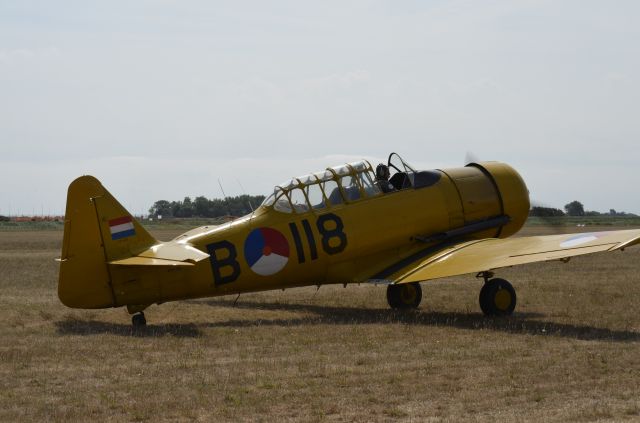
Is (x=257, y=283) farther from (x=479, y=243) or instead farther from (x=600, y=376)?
(x=600, y=376)

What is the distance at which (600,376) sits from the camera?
26.2 ft

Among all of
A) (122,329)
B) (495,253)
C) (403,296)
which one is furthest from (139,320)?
(495,253)

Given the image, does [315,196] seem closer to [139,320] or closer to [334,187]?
[334,187]

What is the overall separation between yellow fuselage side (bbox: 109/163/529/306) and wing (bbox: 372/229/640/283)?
435mm

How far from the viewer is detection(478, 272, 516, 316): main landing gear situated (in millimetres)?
12438

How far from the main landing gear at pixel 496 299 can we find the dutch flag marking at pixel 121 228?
4772 millimetres

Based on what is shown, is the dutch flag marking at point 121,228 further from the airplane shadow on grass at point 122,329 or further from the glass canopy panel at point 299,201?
the glass canopy panel at point 299,201

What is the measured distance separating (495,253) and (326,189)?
2.69m

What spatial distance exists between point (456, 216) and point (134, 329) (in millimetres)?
5377

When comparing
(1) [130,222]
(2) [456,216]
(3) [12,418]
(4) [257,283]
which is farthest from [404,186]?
(3) [12,418]

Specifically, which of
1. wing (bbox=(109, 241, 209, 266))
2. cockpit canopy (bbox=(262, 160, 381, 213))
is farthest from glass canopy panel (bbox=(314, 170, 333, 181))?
wing (bbox=(109, 241, 209, 266))

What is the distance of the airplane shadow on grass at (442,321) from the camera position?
1064cm

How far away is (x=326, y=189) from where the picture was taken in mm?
13195

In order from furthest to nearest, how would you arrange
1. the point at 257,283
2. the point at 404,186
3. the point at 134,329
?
the point at 404,186, the point at 257,283, the point at 134,329
